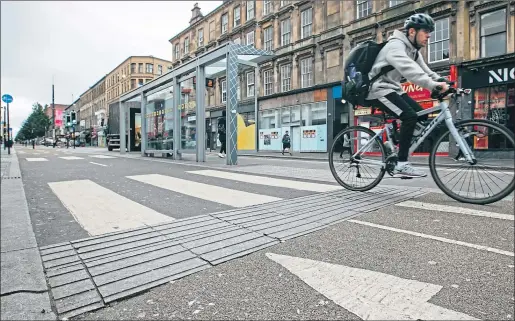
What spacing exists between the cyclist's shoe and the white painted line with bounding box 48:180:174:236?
214cm

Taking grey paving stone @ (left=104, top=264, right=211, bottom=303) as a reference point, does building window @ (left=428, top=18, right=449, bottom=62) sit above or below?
above

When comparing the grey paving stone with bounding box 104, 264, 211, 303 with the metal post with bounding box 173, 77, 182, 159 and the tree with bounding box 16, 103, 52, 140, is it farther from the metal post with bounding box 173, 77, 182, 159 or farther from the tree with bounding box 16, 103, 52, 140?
the metal post with bounding box 173, 77, 182, 159

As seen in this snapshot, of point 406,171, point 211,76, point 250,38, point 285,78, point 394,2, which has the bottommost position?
point 406,171

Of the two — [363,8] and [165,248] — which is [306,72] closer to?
[363,8]

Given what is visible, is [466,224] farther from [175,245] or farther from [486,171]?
[175,245]

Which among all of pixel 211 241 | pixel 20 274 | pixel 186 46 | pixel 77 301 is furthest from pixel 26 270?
pixel 186 46

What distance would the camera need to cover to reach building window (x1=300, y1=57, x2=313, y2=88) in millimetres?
23484

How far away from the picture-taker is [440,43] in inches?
624

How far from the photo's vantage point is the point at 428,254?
2127 mm

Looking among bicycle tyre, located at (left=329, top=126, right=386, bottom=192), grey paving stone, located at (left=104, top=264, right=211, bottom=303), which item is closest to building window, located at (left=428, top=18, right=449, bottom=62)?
bicycle tyre, located at (left=329, top=126, right=386, bottom=192)

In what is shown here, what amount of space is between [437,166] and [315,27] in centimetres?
2257

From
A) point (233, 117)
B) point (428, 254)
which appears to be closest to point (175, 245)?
point (428, 254)

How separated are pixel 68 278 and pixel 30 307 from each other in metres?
0.45

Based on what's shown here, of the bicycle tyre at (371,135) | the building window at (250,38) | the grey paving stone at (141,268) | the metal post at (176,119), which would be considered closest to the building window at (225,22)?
the building window at (250,38)
